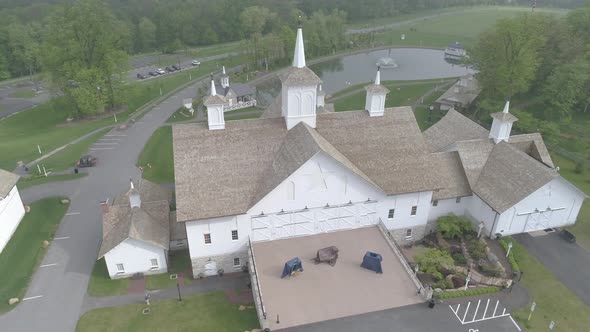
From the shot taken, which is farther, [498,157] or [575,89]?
[575,89]

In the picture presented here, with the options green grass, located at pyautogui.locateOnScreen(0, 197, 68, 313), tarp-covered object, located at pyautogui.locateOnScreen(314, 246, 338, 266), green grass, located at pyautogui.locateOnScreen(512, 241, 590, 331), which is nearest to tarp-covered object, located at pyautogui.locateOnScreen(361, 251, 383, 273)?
tarp-covered object, located at pyautogui.locateOnScreen(314, 246, 338, 266)

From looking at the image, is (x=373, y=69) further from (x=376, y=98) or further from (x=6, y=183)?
(x=6, y=183)

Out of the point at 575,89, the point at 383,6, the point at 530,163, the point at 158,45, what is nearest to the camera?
the point at 530,163

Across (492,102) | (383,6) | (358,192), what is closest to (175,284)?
(358,192)

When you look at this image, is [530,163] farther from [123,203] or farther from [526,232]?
[123,203]

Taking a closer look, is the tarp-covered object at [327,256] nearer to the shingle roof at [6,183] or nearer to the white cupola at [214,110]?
the white cupola at [214,110]

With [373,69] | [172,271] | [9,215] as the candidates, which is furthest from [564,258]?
[373,69]

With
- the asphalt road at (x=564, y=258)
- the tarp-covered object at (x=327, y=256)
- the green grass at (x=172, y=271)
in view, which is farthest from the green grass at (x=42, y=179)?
the asphalt road at (x=564, y=258)
